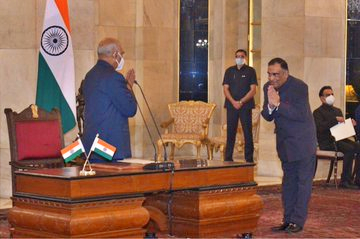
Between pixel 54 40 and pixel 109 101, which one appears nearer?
pixel 109 101

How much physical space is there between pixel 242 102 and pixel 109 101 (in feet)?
19.5

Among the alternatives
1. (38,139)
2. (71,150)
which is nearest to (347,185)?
(38,139)

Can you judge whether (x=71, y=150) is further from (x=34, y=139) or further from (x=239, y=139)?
(x=239, y=139)

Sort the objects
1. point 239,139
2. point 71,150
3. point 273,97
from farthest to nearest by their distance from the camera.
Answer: point 239,139 < point 273,97 < point 71,150

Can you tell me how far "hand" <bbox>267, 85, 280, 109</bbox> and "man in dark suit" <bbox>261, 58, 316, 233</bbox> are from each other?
0.04ft

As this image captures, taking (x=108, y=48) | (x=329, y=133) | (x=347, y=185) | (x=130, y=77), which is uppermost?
(x=108, y=48)

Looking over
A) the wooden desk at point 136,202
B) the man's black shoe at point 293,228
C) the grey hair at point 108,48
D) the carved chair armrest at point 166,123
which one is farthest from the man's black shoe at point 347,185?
the grey hair at point 108,48

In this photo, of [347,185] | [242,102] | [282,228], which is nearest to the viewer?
[282,228]

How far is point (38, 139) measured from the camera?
9.01m

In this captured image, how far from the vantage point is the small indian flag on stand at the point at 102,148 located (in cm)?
717

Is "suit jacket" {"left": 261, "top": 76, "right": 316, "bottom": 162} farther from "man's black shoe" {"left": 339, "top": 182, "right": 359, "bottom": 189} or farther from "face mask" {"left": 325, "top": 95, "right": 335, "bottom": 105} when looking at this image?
"face mask" {"left": 325, "top": 95, "right": 335, "bottom": 105}

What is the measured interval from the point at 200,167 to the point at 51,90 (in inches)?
150

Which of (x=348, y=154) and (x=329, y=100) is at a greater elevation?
(x=329, y=100)

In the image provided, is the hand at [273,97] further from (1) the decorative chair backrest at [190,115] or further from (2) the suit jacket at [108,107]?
(1) the decorative chair backrest at [190,115]
